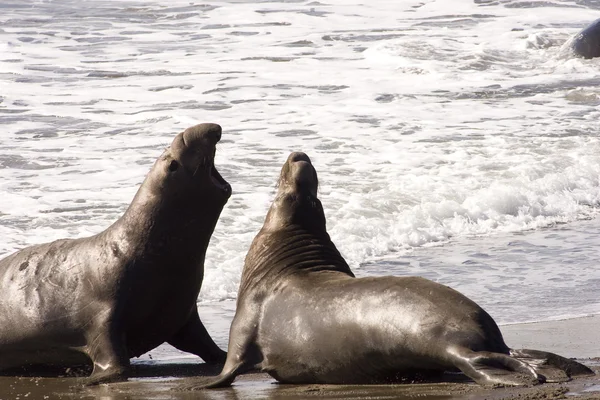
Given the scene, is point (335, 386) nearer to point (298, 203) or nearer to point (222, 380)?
point (222, 380)

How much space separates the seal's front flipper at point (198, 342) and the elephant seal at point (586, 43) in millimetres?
15071

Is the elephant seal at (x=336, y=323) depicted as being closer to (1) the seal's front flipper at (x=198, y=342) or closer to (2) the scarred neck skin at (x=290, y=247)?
(2) the scarred neck skin at (x=290, y=247)

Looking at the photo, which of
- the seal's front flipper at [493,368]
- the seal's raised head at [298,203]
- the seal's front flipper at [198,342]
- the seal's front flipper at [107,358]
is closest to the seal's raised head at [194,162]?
the seal's raised head at [298,203]

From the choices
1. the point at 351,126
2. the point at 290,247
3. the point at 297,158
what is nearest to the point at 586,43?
the point at 351,126

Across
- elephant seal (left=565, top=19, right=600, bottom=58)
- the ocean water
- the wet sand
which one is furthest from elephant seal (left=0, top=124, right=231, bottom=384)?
elephant seal (left=565, top=19, right=600, bottom=58)

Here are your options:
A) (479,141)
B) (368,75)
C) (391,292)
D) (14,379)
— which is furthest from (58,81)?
(391,292)

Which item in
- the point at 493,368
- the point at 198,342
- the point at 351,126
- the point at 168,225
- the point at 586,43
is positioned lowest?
the point at 351,126

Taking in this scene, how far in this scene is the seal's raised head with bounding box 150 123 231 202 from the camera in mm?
6371

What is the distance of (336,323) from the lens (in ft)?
17.8

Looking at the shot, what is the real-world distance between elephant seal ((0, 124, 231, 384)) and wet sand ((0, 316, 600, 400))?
0.20 metres

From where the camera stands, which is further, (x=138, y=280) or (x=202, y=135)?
(x=202, y=135)

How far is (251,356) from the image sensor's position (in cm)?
575

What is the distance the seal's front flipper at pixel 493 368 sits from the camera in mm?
4660

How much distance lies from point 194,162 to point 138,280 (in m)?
0.72
